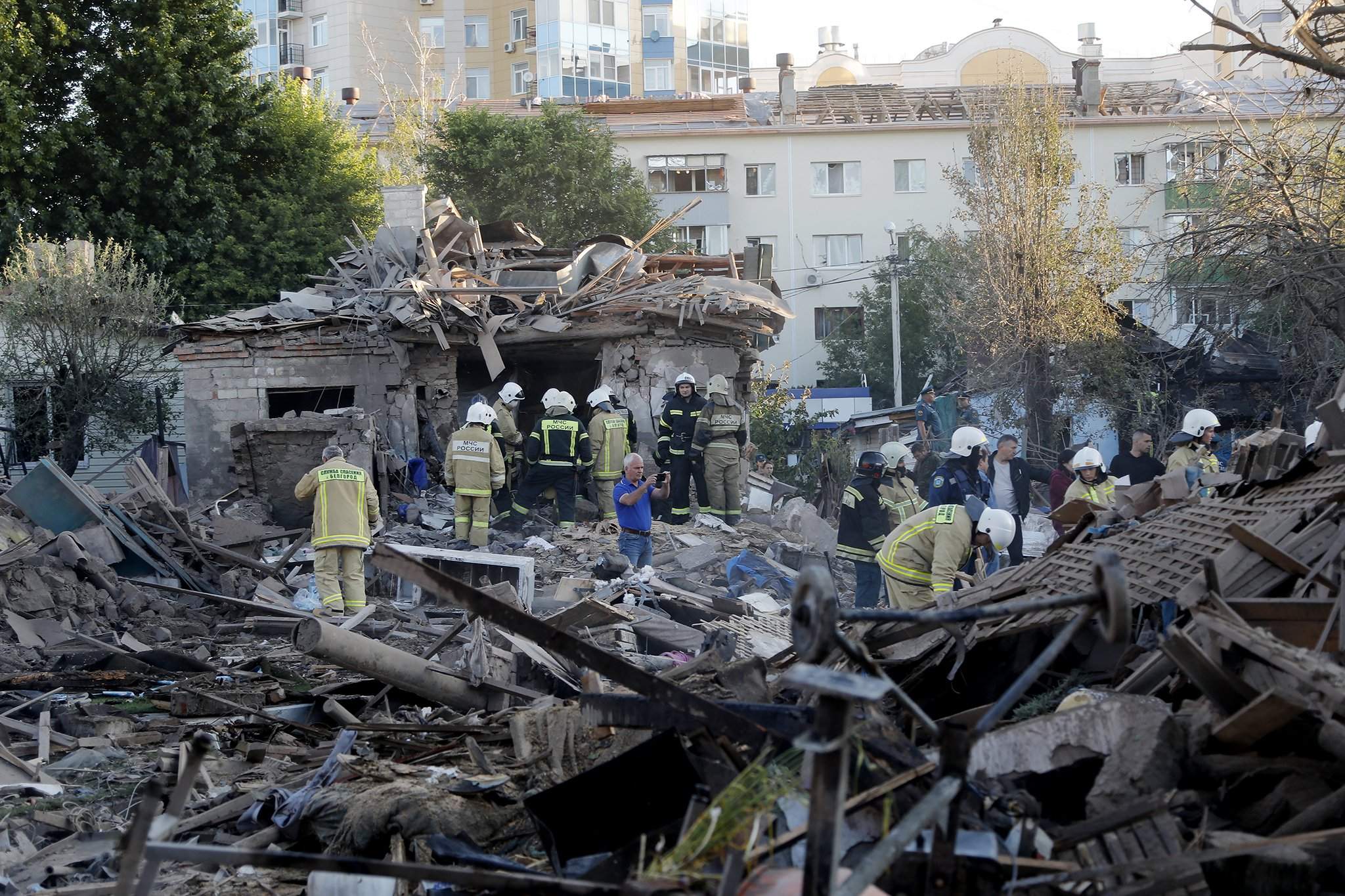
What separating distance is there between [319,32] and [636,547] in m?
46.5

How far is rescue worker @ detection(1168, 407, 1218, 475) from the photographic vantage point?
37.2 ft

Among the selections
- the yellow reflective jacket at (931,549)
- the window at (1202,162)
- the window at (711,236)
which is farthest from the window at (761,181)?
the yellow reflective jacket at (931,549)

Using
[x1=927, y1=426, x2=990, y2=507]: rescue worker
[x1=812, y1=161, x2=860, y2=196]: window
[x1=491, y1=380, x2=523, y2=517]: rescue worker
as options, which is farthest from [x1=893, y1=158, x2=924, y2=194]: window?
[x1=927, y1=426, x2=990, y2=507]: rescue worker

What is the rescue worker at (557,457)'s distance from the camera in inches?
519

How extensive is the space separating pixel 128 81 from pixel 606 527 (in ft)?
53.0

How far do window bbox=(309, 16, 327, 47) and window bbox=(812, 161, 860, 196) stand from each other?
23.9 metres

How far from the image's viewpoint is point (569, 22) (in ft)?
157

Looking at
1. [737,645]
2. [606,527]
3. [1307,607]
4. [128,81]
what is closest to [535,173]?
[128,81]

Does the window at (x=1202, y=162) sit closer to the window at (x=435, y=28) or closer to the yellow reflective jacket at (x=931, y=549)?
the yellow reflective jacket at (x=931, y=549)

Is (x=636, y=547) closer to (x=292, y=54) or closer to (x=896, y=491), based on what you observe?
(x=896, y=491)

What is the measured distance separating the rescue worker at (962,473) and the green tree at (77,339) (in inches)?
580

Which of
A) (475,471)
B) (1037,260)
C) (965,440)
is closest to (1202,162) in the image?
(965,440)

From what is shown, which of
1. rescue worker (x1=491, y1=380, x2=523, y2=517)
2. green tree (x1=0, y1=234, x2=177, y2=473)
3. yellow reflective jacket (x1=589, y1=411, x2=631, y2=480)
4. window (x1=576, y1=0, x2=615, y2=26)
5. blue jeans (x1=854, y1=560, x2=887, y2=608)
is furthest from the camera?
window (x1=576, y1=0, x2=615, y2=26)

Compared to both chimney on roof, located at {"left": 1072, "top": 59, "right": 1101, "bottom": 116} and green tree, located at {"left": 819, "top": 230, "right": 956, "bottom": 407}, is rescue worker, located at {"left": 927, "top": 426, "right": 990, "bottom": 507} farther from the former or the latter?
chimney on roof, located at {"left": 1072, "top": 59, "right": 1101, "bottom": 116}
